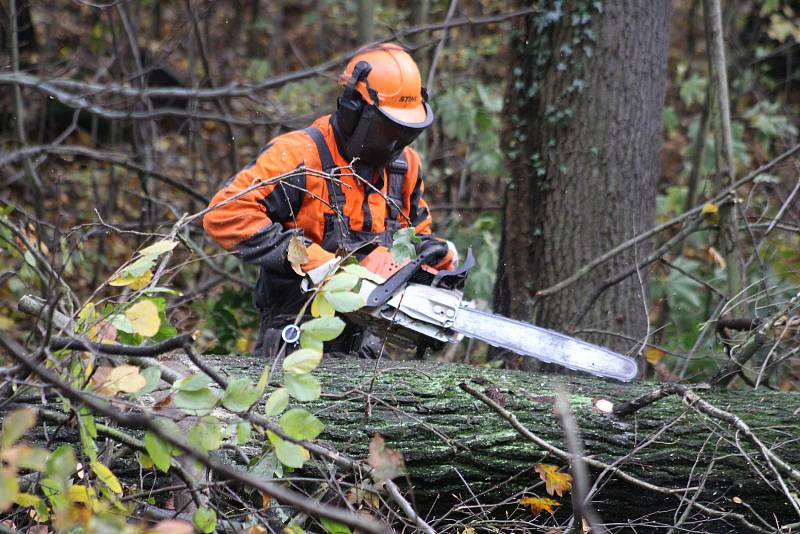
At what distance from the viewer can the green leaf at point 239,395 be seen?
1753 millimetres

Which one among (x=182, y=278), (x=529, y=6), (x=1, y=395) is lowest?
(x=182, y=278)

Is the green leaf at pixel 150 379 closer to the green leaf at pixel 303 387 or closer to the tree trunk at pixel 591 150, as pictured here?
the green leaf at pixel 303 387

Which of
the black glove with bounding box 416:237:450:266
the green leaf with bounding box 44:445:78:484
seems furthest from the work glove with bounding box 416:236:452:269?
the green leaf with bounding box 44:445:78:484

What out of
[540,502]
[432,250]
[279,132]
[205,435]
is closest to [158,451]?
[205,435]

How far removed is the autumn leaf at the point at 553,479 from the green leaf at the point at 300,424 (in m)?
1.22

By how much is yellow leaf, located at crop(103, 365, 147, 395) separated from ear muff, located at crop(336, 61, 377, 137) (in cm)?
210

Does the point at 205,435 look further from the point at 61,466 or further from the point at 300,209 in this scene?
the point at 300,209

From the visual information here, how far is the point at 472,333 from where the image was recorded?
3318 millimetres

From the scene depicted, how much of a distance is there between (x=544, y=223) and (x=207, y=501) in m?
2.86

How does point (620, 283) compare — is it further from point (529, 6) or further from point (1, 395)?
point (1, 395)

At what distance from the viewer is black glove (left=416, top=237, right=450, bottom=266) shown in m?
3.46

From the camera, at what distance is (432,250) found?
3467 mm

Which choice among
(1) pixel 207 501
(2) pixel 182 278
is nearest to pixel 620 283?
(1) pixel 207 501

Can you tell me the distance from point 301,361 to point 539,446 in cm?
135
